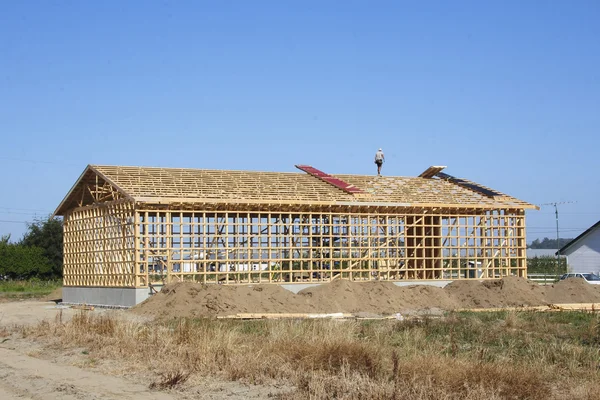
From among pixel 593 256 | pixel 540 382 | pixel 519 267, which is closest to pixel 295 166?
pixel 519 267

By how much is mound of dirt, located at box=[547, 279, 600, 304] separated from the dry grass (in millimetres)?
11909

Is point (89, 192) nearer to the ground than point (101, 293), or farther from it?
farther from it

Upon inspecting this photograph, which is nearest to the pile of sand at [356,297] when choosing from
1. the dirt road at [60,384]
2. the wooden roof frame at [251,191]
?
the wooden roof frame at [251,191]

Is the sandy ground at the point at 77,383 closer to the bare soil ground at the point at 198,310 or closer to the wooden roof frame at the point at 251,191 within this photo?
the bare soil ground at the point at 198,310

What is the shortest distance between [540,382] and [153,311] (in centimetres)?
1523

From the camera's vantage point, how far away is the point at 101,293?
2917 cm

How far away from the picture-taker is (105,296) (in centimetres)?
2886

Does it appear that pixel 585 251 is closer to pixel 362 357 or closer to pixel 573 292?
pixel 573 292

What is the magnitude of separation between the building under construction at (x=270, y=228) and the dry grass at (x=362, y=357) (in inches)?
342

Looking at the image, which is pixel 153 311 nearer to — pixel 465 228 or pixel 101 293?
pixel 101 293

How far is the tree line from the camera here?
161 ft

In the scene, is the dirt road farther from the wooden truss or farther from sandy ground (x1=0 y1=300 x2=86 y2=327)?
the wooden truss

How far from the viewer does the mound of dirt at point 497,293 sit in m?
28.8

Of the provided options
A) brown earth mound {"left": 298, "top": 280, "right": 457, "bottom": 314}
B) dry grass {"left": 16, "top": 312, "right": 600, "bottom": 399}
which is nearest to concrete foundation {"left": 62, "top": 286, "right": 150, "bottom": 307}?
brown earth mound {"left": 298, "top": 280, "right": 457, "bottom": 314}
